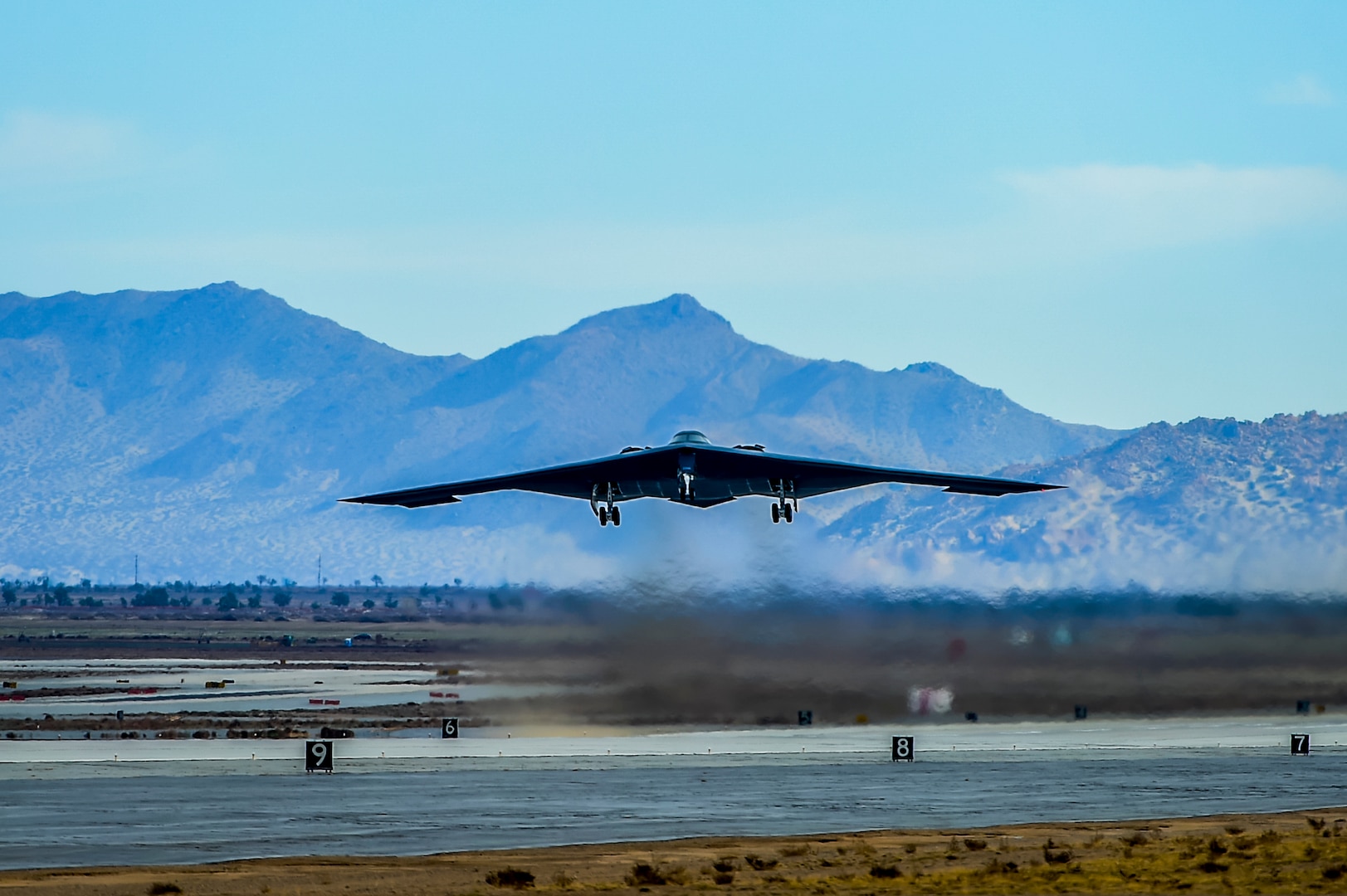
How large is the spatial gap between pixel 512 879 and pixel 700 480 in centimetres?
2715

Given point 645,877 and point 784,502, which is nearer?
point 645,877

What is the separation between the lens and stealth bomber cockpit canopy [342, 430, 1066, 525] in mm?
60094

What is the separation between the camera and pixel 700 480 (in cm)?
6288

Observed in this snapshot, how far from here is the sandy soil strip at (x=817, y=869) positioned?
3678cm

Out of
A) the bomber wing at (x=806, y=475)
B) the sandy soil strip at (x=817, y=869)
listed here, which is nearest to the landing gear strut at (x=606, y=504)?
the bomber wing at (x=806, y=475)

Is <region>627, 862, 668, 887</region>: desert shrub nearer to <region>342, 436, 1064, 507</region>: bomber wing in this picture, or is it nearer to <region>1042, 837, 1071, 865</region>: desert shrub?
<region>1042, 837, 1071, 865</region>: desert shrub

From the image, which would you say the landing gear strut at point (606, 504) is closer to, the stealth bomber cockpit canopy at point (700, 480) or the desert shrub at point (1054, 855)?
the stealth bomber cockpit canopy at point (700, 480)

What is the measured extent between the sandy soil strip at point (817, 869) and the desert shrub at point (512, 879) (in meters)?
0.05

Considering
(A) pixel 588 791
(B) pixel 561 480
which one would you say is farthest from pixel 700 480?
(A) pixel 588 791

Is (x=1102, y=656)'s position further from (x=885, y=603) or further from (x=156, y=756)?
(x=156, y=756)

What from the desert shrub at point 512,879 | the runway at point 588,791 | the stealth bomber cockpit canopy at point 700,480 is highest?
the stealth bomber cockpit canopy at point 700,480

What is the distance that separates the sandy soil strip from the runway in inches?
83.6

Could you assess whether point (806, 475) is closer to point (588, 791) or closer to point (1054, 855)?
point (588, 791)

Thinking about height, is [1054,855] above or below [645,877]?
below
